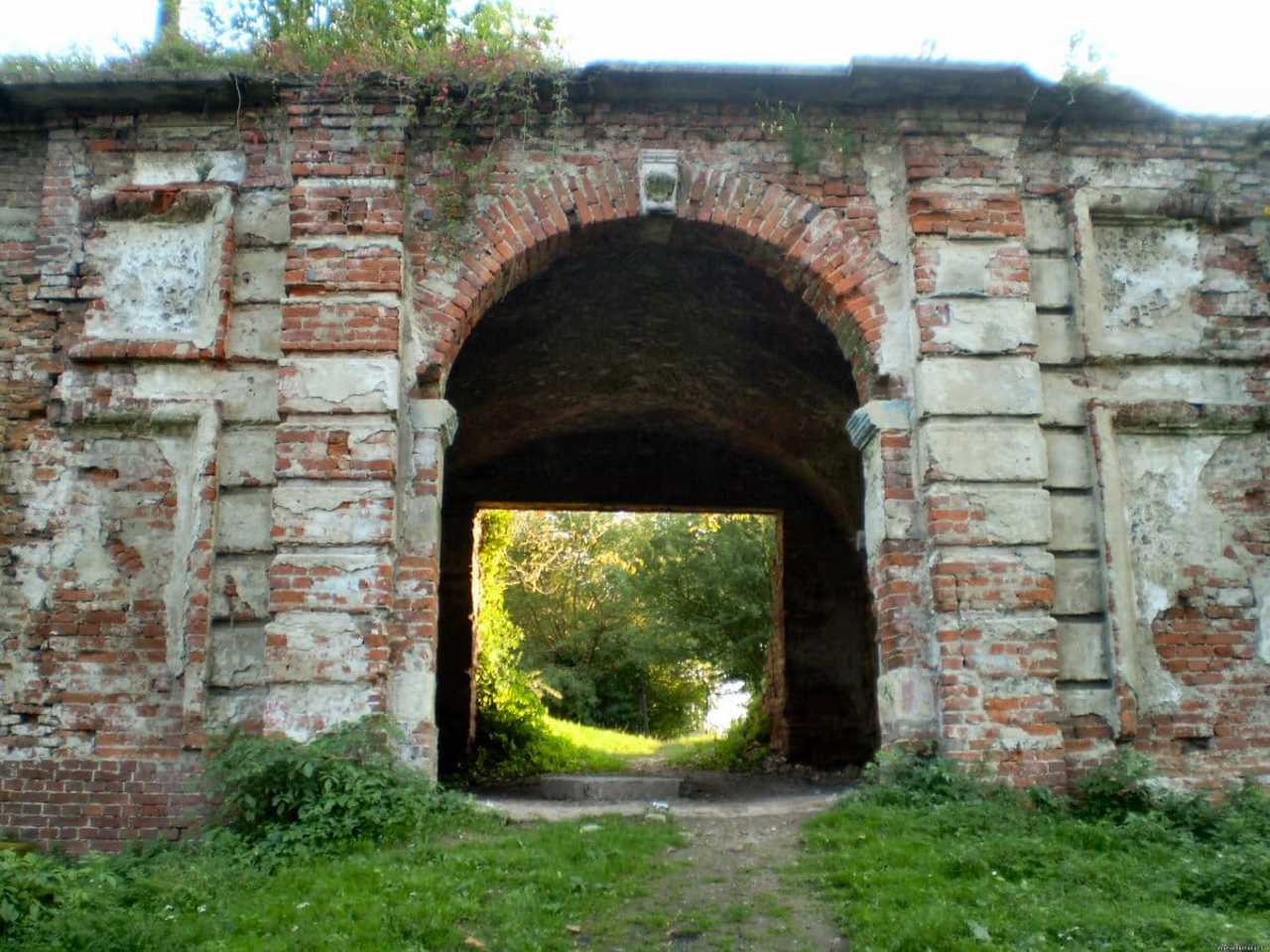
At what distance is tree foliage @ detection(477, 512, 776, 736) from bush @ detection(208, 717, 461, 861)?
13.4m

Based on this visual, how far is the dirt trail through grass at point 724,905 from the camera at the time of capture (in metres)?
4.83

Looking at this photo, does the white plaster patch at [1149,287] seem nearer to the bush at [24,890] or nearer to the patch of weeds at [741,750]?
the patch of weeds at [741,750]

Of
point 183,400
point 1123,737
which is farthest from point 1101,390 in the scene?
point 183,400

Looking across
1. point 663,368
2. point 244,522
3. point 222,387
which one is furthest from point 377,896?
point 663,368

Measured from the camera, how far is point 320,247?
6.98 metres

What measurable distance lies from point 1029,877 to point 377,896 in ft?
9.99

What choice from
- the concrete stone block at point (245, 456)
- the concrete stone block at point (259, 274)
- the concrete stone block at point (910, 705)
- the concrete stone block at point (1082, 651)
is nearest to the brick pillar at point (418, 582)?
the concrete stone block at point (245, 456)

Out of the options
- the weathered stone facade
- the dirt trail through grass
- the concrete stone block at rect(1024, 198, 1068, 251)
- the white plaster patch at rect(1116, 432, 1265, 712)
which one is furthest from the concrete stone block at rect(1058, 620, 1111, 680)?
the concrete stone block at rect(1024, 198, 1068, 251)

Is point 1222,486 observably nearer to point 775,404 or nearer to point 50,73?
point 775,404

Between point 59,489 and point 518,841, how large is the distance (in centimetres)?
362

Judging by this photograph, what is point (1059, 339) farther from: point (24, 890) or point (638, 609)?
point (638, 609)

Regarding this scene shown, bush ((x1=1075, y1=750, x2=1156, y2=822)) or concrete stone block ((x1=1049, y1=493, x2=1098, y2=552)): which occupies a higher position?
concrete stone block ((x1=1049, y1=493, x2=1098, y2=552))

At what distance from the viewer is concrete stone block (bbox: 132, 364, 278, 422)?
6957mm

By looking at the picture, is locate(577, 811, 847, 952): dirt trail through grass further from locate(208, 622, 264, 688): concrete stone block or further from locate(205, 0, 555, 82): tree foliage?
locate(205, 0, 555, 82): tree foliage
